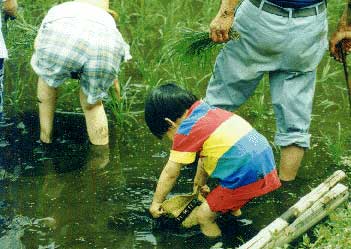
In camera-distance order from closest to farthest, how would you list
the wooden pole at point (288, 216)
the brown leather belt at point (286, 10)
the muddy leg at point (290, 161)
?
1. the wooden pole at point (288, 216)
2. the brown leather belt at point (286, 10)
3. the muddy leg at point (290, 161)

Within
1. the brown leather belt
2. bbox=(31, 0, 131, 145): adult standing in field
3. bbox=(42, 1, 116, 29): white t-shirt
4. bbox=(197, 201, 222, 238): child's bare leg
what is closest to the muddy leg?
bbox=(197, 201, 222, 238): child's bare leg

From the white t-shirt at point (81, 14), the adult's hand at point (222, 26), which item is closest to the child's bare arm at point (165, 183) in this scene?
the adult's hand at point (222, 26)

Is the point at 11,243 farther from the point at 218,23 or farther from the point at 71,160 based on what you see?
the point at 218,23

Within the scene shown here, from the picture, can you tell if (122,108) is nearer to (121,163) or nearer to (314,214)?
(121,163)

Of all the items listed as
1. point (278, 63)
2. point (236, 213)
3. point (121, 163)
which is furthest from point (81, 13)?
point (236, 213)

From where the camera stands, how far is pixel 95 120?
170 inches

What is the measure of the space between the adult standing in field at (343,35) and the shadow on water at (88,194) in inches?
32.8

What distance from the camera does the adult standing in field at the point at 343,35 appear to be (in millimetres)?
3706

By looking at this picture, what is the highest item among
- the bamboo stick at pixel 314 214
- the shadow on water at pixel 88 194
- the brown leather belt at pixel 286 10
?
the brown leather belt at pixel 286 10

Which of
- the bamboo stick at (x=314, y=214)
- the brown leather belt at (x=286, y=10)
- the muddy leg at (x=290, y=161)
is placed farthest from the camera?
the muddy leg at (x=290, y=161)

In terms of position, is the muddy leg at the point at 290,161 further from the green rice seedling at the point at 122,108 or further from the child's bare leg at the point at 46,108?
the child's bare leg at the point at 46,108

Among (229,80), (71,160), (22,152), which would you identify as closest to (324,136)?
(229,80)

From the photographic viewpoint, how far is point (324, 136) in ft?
14.8

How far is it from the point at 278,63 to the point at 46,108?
5.20ft
